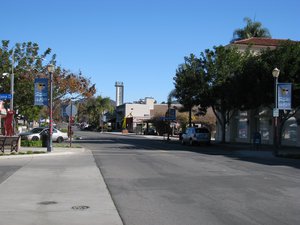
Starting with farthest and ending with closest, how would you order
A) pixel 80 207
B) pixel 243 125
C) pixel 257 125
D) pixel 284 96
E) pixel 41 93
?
pixel 243 125 < pixel 257 125 < pixel 284 96 < pixel 41 93 < pixel 80 207

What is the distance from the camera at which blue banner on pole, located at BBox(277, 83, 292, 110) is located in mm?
29294

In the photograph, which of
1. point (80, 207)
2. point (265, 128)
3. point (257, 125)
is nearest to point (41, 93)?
point (80, 207)

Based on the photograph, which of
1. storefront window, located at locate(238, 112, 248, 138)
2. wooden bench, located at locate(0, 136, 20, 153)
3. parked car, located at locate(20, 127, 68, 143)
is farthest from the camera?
storefront window, located at locate(238, 112, 248, 138)

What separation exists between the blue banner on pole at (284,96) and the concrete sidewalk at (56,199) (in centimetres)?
1616

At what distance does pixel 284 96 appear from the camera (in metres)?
29.4

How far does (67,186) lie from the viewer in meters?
13.3

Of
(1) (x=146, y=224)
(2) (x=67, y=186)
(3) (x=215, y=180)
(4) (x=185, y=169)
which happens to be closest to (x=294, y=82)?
(4) (x=185, y=169)

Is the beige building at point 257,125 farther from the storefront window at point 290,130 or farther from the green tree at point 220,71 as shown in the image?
the green tree at point 220,71

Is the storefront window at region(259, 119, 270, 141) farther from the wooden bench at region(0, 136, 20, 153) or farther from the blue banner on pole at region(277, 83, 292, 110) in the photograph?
the wooden bench at region(0, 136, 20, 153)

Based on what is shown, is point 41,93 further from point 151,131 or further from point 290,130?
point 151,131

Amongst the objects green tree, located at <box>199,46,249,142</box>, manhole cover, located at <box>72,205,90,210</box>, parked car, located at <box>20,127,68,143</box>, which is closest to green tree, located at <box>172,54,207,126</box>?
green tree, located at <box>199,46,249,142</box>

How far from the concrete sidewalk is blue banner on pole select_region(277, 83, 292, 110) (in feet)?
53.0

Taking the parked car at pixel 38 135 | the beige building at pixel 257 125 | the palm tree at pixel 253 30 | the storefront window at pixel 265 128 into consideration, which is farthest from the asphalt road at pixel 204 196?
the palm tree at pixel 253 30

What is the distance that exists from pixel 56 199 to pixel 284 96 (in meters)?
21.6
